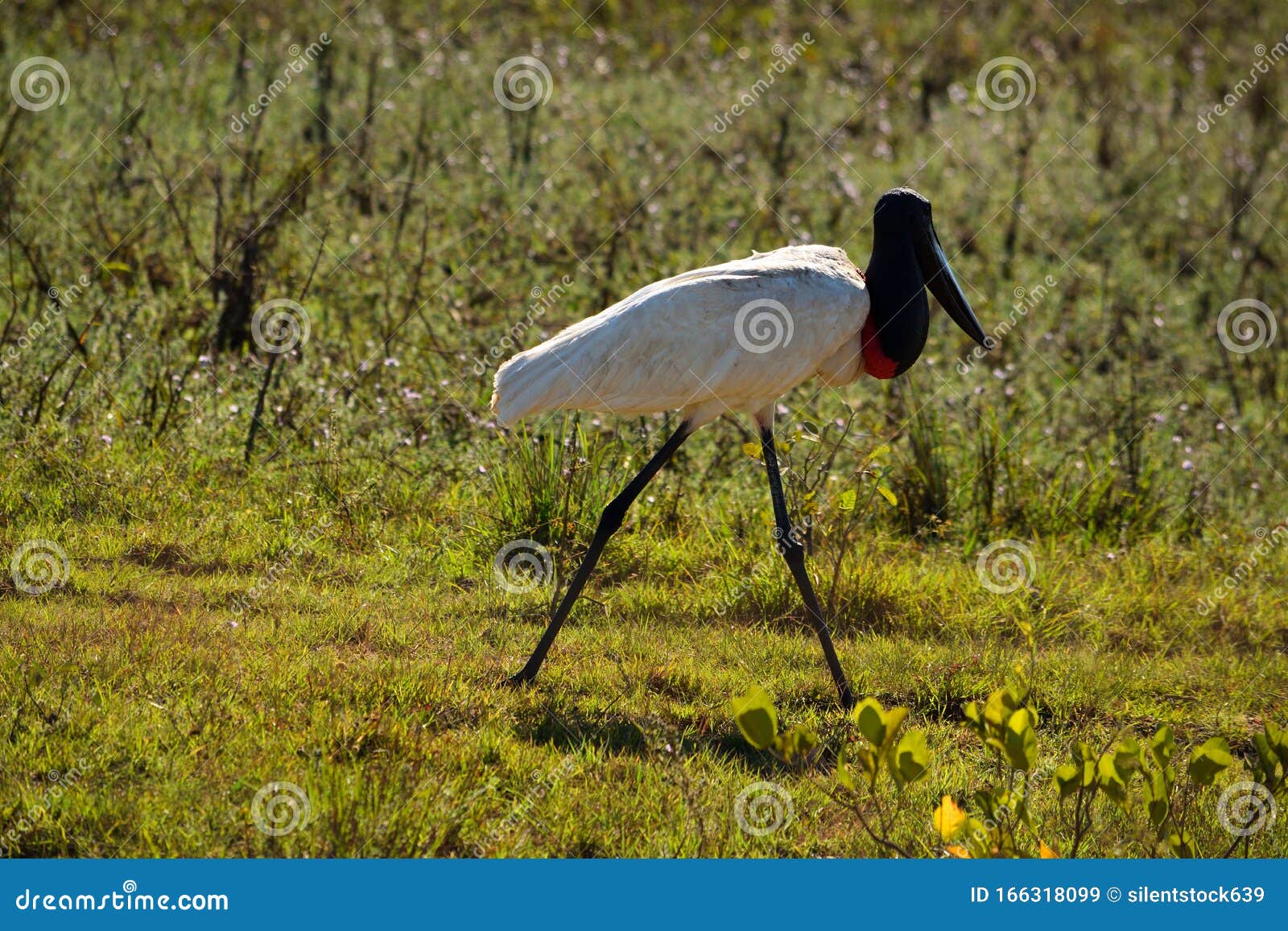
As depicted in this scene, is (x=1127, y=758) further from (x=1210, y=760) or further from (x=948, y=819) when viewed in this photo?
(x=948, y=819)

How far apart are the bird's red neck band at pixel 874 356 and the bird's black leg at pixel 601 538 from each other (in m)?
0.72

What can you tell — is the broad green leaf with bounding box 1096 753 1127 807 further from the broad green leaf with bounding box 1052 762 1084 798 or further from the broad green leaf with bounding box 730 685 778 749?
the broad green leaf with bounding box 730 685 778 749

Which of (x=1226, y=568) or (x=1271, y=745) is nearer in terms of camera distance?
(x=1271, y=745)

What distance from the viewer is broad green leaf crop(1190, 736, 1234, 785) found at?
9.34ft

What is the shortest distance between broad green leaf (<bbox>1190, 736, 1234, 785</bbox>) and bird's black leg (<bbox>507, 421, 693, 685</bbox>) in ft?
6.71

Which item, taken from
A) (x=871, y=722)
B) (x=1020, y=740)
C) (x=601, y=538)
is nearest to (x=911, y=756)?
(x=871, y=722)

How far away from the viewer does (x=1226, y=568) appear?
6.19 meters

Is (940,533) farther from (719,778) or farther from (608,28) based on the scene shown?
(608,28)

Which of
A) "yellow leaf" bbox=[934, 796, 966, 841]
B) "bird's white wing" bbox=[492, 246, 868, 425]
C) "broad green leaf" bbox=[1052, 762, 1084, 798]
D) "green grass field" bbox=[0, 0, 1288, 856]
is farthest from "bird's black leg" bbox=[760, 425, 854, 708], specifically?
"broad green leaf" bbox=[1052, 762, 1084, 798]

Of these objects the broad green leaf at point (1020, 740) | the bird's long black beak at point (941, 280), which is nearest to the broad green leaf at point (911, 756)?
the broad green leaf at point (1020, 740)

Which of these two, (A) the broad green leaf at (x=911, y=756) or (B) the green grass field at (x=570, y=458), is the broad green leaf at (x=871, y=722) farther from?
(B) the green grass field at (x=570, y=458)

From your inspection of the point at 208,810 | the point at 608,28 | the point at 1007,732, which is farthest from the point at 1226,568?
the point at 608,28

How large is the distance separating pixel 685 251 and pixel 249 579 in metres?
4.34

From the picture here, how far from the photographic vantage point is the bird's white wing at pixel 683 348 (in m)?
4.44
